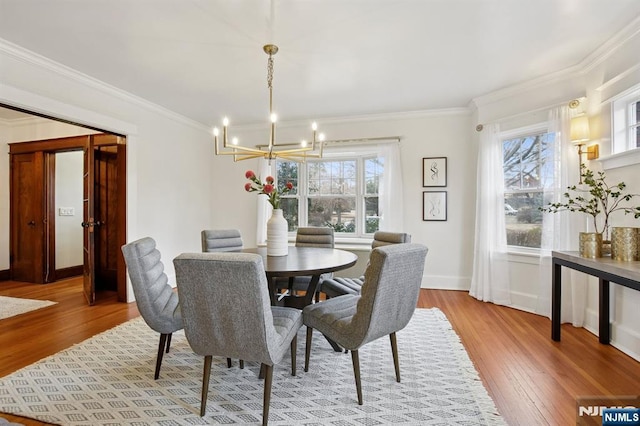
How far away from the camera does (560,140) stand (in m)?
3.25

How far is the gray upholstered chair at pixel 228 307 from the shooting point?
1.56m

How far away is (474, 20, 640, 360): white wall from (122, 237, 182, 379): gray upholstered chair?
3442 mm

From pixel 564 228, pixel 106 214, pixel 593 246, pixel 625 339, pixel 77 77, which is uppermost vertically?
pixel 77 77

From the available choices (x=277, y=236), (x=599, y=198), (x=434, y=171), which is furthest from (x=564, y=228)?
(x=277, y=236)

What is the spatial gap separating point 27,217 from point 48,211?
42 cm

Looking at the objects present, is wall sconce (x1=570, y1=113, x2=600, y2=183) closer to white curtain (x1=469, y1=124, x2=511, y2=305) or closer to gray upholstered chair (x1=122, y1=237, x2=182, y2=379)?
white curtain (x1=469, y1=124, x2=511, y2=305)

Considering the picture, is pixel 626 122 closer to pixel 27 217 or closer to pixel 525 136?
pixel 525 136

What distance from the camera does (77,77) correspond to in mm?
3324

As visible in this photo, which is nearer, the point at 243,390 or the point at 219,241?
the point at 243,390

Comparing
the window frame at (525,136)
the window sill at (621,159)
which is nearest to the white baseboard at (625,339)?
the window frame at (525,136)

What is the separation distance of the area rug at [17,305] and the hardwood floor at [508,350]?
13 cm

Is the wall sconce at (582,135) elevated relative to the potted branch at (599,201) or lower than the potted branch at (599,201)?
elevated

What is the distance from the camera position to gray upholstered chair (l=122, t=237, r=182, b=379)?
6.70ft

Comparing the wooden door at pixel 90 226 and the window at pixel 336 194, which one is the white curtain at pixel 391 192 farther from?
the wooden door at pixel 90 226
